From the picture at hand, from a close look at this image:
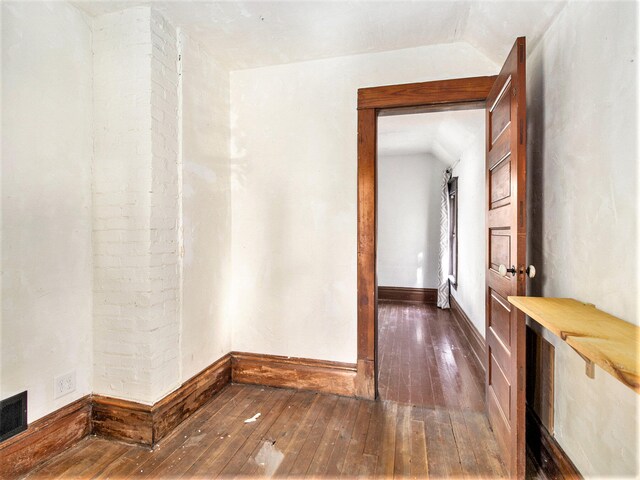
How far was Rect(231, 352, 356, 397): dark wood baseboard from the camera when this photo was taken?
2.44 metres

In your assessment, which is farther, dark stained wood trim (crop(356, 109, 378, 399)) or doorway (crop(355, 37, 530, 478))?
dark stained wood trim (crop(356, 109, 378, 399))

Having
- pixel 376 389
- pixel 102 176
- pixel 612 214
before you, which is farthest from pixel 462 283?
pixel 102 176

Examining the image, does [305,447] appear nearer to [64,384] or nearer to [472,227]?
[64,384]

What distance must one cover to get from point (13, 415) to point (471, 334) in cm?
363

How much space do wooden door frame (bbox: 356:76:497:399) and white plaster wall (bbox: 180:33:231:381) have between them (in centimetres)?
105

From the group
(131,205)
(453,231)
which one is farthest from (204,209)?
(453,231)

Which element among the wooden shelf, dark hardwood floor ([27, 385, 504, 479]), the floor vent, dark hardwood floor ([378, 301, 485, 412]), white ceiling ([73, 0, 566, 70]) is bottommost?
dark hardwood floor ([27, 385, 504, 479])

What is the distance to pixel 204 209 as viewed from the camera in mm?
2363

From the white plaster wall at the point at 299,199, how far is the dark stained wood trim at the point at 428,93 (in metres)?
0.07

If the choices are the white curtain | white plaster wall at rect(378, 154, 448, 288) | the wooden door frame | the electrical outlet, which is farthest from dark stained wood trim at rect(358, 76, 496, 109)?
white plaster wall at rect(378, 154, 448, 288)

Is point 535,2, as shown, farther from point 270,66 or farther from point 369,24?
point 270,66

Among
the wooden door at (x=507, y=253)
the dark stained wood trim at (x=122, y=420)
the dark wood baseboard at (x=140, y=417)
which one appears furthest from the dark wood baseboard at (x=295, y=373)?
the wooden door at (x=507, y=253)

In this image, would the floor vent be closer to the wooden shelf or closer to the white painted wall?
the wooden shelf

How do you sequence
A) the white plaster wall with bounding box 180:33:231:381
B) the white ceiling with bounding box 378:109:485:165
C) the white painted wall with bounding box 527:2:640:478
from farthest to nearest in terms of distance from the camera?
1. the white ceiling with bounding box 378:109:485:165
2. the white plaster wall with bounding box 180:33:231:381
3. the white painted wall with bounding box 527:2:640:478
